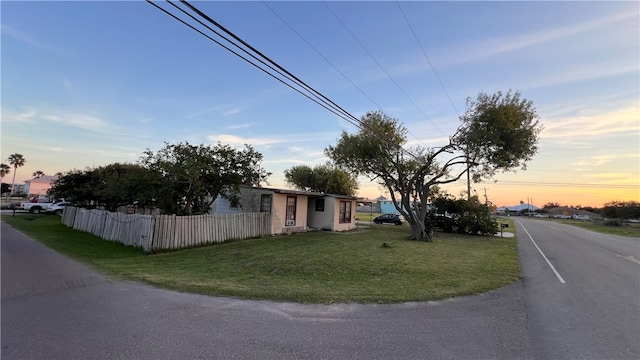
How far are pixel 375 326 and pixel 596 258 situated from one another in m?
14.7

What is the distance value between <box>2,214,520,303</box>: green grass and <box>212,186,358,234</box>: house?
587 centimetres

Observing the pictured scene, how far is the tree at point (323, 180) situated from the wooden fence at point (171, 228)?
71.0ft

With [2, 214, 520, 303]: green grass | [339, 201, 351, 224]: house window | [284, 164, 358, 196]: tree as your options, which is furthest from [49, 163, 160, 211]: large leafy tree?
[284, 164, 358, 196]: tree

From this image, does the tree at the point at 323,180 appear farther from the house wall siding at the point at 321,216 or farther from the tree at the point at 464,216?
the house wall siding at the point at 321,216

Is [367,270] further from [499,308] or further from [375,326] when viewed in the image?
[375,326]

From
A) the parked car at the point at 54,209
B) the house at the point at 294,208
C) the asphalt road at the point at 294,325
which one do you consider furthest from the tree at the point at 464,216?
the parked car at the point at 54,209

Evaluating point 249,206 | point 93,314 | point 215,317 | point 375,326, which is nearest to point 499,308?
point 375,326

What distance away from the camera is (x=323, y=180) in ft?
137

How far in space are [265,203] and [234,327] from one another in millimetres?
16352

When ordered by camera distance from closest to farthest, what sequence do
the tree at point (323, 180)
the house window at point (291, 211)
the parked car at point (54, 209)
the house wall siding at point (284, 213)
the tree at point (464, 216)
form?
the house wall siding at point (284, 213)
the house window at point (291, 211)
the tree at point (464, 216)
the parked car at point (54, 209)
the tree at point (323, 180)

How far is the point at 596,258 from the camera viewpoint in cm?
1489

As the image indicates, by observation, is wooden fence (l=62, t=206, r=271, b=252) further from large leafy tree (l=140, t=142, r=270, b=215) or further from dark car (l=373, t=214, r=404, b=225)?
dark car (l=373, t=214, r=404, b=225)

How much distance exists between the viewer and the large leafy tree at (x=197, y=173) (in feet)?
53.7

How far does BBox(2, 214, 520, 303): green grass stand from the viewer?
741 cm
